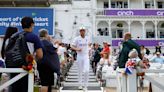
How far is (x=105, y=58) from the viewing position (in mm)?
14273

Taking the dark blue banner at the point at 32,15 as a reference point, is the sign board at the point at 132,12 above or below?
above

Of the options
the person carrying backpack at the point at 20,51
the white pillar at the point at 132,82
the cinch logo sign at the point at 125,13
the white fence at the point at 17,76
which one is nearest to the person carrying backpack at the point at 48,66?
the person carrying backpack at the point at 20,51

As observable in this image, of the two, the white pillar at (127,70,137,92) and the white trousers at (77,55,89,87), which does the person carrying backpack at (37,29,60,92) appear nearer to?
the white pillar at (127,70,137,92)

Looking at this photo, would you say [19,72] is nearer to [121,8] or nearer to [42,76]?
[42,76]

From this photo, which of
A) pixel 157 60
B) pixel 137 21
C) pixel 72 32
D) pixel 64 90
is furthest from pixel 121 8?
pixel 64 90

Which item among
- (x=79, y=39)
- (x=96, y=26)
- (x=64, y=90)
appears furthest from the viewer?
(x=96, y=26)

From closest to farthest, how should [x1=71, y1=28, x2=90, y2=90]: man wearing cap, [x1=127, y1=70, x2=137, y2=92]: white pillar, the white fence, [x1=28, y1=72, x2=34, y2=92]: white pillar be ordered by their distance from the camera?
the white fence, [x1=28, y1=72, x2=34, y2=92]: white pillar, [x1=127, y1=70, x2=137, y2=92]: white pillar, [x1=71, y1=28, x2=90, y2=90]: man wearing cap

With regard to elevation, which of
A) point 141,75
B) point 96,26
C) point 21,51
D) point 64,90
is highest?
point 96,26

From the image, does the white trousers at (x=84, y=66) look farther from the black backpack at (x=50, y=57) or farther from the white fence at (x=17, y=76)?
the white fence at (x=17, y=76)

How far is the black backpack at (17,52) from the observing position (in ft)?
18.6

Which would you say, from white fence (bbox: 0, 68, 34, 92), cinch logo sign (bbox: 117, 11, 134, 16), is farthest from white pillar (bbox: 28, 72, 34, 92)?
cinch logo sign (bbox: 117, 11, 134, 16)

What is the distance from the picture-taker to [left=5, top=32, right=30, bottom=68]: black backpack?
567cm

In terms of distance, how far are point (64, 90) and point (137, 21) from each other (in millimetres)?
34975

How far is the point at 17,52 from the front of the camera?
572 centimetres
